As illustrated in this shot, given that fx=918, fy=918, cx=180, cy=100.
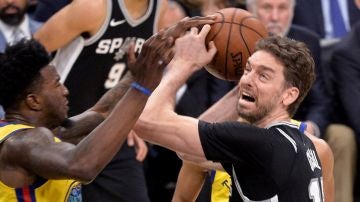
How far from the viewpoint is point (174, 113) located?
400 cm

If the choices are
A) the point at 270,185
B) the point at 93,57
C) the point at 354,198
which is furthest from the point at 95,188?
the point at 354,198

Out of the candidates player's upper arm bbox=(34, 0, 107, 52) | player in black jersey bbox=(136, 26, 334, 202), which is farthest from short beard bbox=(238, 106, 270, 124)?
player's upper arm bbox=(34, 0, 107, 52)

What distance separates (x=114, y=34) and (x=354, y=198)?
Answer: 2580 mm

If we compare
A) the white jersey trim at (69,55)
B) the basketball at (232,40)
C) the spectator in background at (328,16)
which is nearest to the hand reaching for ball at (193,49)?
the basketball at (232,40)

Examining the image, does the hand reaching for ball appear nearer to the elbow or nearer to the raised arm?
the raised arm

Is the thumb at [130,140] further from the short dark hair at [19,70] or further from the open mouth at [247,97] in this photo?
the open mouth at [247,97]

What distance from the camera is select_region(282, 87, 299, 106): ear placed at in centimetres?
399

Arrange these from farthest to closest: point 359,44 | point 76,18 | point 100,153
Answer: point 359,44, point 76,18, point 100,153

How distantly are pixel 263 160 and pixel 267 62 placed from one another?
0.47 meters

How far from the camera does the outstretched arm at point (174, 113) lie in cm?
388

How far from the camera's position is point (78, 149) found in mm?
3463

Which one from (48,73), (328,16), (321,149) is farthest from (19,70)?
(328,16)

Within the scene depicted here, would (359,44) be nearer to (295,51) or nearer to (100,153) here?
(295,51)

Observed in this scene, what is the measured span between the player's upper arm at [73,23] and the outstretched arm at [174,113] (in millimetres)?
1392
